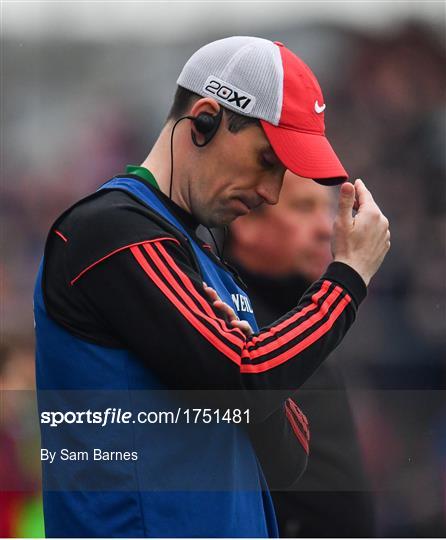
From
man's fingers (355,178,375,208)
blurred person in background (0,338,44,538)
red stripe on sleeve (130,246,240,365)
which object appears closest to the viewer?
red stripe on sleeve (130,246,240,365)

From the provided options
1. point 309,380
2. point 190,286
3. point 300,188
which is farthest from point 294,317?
point 300,188

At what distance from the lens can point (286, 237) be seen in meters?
2.37

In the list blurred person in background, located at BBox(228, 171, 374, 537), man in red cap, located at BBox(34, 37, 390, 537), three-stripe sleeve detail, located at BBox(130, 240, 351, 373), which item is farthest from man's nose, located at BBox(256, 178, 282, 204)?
blurred person in background, located at BBox(228, 171, 374, 537)

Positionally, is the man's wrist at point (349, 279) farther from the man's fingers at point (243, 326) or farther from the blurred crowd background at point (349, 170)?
the blurred crowd background at point (349, 170)

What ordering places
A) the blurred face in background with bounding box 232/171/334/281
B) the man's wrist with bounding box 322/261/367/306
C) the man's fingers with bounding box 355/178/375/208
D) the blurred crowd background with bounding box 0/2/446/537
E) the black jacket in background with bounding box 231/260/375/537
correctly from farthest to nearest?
the blurred crowd background with bounding box 0/2/446/537
the blurred face in background with bounding box 232/171/334/281
the black jacket in background with bounding box 231/260/375/537
the man's fingers with bounding box 355/178/375/208
the man's wrist with bounding box 322/261/367/306

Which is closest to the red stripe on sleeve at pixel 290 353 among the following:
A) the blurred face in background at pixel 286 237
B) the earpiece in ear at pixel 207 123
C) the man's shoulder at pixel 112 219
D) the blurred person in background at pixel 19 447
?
the man's shoulder at pixel 112 219

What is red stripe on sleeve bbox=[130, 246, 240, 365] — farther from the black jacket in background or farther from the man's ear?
the black jacket in background

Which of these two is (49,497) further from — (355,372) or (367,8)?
(367,8)

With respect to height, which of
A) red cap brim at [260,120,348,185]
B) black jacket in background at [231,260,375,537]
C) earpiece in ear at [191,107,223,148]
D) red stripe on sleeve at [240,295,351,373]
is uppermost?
earpiece in ear at [191,107,223,148]

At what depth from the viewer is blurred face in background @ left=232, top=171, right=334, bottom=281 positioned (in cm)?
237

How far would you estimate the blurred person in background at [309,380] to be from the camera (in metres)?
2.25

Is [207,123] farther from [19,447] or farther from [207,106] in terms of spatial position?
[19,447]

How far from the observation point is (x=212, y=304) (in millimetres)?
1431

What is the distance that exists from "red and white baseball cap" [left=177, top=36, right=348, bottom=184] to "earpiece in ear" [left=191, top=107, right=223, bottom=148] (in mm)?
25
